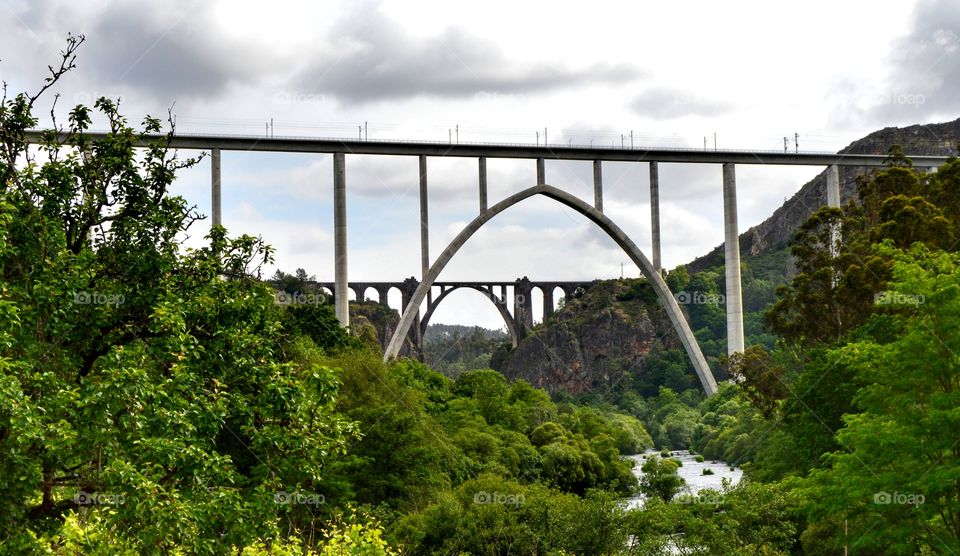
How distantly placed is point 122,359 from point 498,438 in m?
32.6

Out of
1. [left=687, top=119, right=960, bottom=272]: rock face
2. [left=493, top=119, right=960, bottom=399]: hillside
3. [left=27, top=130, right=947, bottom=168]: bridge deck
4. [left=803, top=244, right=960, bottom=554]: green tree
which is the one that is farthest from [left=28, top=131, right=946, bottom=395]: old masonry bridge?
[left=687, top=119, right=960, bottom=272]: rock face

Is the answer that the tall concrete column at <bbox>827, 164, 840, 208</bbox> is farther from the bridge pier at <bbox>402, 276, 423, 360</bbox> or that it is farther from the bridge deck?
the bridge pier at <bbox>402, 276, 423, 360</bbox>

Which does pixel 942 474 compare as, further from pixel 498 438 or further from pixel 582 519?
pixel 498 438

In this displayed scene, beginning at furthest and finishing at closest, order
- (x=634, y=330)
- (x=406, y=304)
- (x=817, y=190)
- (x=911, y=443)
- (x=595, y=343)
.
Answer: (x=817, y=190), (x=595, y=343), (x=634, y=330), (x=406, y=304), (x=911, y=443)

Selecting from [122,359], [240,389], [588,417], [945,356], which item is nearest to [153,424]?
[122,359]

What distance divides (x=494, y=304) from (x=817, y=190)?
47.2 metres

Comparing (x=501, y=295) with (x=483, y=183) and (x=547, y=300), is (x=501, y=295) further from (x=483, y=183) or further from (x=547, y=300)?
(x=483, y=183)

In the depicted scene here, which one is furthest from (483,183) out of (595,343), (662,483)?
→ (595,343)

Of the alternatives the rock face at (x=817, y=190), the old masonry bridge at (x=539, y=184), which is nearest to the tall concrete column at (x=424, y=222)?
the old masonry bridge at (x=539, y=184)

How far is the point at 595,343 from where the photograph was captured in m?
112

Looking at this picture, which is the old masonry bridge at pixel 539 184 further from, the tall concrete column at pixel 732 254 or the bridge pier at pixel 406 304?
the bridge pier at pixel 406 304

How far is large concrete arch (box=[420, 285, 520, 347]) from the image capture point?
9275cm

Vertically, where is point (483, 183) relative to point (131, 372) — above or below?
above

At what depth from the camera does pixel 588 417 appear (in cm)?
6278
